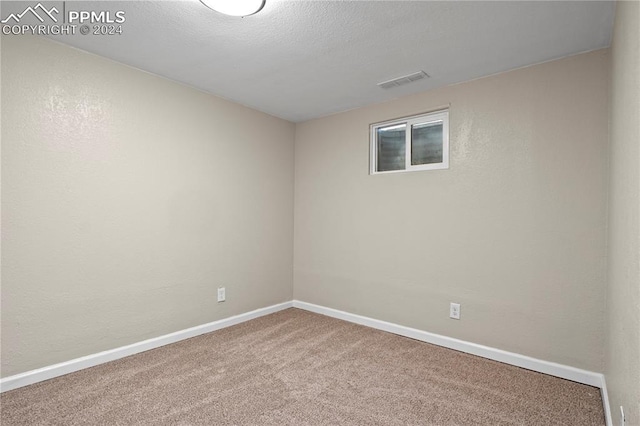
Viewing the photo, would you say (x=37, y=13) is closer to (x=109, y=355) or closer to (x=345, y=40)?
(x=345, y=40)

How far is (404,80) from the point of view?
288cm

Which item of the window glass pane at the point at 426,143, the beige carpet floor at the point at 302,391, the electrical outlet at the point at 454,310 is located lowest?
the beige carpet floor at the point at 302,391

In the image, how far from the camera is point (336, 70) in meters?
2.71

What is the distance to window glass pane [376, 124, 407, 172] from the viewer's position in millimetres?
3369

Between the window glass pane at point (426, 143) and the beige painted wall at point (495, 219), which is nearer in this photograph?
the beige painted wall at point (495, 219)

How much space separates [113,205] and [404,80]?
267 centimetres

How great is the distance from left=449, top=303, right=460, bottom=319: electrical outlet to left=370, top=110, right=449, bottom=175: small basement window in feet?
4.13

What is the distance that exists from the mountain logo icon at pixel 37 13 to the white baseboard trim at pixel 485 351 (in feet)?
11.4

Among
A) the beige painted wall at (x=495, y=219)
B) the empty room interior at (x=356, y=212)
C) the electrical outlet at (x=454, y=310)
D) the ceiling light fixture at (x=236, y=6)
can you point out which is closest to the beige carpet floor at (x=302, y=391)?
the empty room interior at (x=356, y=212)

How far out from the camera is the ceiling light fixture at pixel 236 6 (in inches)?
70.4

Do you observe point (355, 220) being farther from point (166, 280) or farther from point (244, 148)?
point (166, 280)

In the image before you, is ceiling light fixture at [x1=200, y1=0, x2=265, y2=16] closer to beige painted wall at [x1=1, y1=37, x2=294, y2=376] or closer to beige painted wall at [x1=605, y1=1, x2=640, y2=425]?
beige painted wall at [x1=1, y1=37, x2=294, y2=376]

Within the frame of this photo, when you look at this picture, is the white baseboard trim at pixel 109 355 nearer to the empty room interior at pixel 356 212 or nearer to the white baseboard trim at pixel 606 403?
the empty room interior at pixel 356 212

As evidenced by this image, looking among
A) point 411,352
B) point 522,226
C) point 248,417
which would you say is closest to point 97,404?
point 248,417
